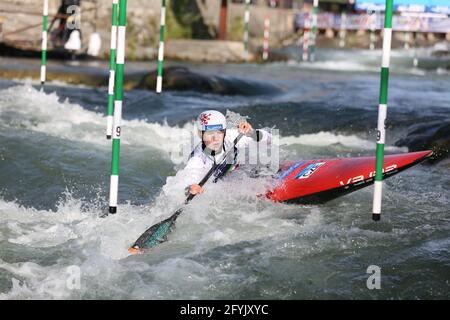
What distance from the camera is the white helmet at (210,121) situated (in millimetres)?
6156

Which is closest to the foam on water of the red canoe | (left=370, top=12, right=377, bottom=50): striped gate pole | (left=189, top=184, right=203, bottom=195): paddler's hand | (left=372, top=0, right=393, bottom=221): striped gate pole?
the red canoe

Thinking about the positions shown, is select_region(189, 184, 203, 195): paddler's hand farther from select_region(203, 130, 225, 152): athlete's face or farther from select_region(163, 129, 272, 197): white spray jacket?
select_region(203, 130, 225, 152): athlete's face

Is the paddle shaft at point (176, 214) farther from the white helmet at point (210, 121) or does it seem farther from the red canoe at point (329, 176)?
the red canoe at point (329, 176)

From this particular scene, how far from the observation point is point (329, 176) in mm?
6414

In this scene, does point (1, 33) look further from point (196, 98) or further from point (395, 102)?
point (395, 102)

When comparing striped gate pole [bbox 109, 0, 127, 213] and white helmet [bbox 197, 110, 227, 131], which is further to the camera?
white helmet [bbox 197, 110, 227, 131]

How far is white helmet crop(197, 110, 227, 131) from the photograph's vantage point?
6.16m

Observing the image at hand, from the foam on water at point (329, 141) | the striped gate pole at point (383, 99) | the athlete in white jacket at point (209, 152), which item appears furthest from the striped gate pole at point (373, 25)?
the striped gate pole at point (383, 99)

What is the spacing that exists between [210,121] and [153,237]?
3.68ft

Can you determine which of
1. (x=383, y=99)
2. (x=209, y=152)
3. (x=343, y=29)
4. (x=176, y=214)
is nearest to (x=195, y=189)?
(x=176, y=214)

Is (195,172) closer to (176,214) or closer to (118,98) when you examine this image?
(176,214)

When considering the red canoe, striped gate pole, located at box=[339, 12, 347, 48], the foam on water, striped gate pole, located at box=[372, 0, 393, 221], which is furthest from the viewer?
striped gate pole, located at box=[339, 12, 347, 48]

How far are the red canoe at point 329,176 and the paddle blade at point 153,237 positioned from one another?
3.79 feet

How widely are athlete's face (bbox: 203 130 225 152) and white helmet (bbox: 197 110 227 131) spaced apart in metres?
0.04
